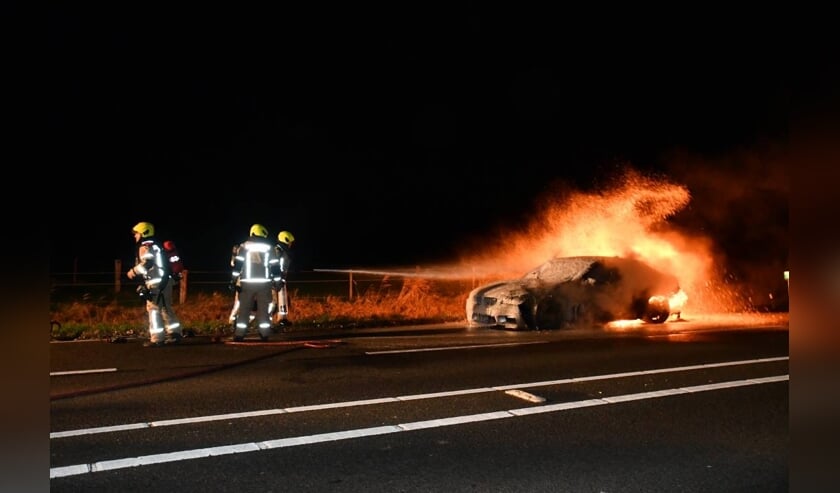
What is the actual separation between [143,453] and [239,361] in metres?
4.28

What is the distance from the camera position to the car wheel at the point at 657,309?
15.1 metres

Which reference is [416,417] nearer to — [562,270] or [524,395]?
[524,395]

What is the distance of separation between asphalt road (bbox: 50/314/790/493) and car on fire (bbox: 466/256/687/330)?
2.42m

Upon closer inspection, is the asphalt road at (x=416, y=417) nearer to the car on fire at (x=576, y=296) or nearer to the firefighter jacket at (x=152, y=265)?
the firefighter jacket at (x=152, y=265)

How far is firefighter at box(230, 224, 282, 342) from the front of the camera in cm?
1163

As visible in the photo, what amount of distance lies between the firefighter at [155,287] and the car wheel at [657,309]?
9.40m

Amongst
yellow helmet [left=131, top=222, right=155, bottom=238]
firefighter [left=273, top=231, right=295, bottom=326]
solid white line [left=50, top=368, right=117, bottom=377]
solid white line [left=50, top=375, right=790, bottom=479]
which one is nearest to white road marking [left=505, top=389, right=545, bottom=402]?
solid white line [left=50, top=375, right=790, bottom=479]

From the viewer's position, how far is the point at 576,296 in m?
14.1

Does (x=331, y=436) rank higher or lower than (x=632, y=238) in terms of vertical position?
lower

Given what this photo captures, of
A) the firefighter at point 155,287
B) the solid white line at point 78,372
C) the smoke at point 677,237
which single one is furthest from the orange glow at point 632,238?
the solid white line at point 78,372

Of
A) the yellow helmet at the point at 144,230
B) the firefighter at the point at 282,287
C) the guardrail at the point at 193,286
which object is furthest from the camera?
the guardrail at the point at 193,286

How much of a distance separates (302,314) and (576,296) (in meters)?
5.84

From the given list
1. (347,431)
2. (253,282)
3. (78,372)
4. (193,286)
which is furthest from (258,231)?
(193,286)
